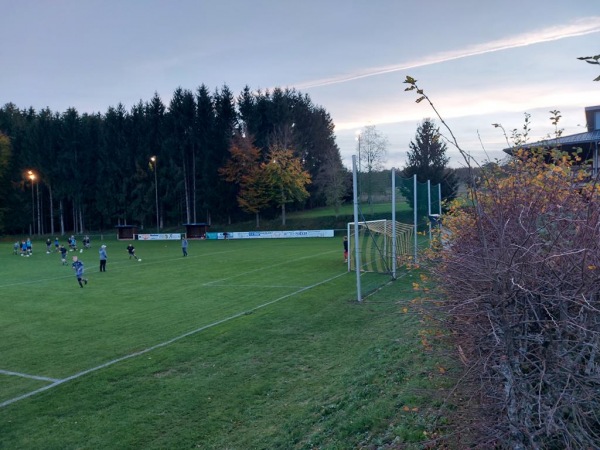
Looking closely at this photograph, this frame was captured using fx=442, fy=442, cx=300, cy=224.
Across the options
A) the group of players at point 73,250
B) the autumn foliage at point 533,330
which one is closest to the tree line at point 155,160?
the group of players at point 73,250

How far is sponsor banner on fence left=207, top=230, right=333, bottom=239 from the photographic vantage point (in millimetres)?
51331

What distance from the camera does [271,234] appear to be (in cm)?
5375

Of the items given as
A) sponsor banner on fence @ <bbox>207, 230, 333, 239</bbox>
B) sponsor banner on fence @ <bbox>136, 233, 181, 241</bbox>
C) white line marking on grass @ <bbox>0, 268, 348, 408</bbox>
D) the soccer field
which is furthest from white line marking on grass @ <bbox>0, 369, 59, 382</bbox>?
sponsor banner on fence @ <bbox>136, 233, 181, 241</bbox>

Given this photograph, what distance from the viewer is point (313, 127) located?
74.8 m

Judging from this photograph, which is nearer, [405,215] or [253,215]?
[405,215]

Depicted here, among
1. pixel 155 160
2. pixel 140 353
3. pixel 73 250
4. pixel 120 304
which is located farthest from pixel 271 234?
pixel 140 353

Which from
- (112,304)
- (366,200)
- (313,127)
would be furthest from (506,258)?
(313,127)

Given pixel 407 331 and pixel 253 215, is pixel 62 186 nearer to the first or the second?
pixel 253 215

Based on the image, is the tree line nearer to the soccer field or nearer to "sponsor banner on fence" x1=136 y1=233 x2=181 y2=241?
"sponsor banner on fence" x1=136 y1=233 x2=181 y2=241

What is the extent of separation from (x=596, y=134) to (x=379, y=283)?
13.9m

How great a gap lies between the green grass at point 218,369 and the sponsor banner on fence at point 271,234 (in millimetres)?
31912

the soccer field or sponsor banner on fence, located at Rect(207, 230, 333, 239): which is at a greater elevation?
sponsor banner on fence, located at Rect(207, 230, 333, 239)

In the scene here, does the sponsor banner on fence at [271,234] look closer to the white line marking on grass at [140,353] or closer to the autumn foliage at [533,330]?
the white line marking on grass at [140,353]

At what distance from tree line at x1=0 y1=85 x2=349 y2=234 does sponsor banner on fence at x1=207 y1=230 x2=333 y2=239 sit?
7986mm
